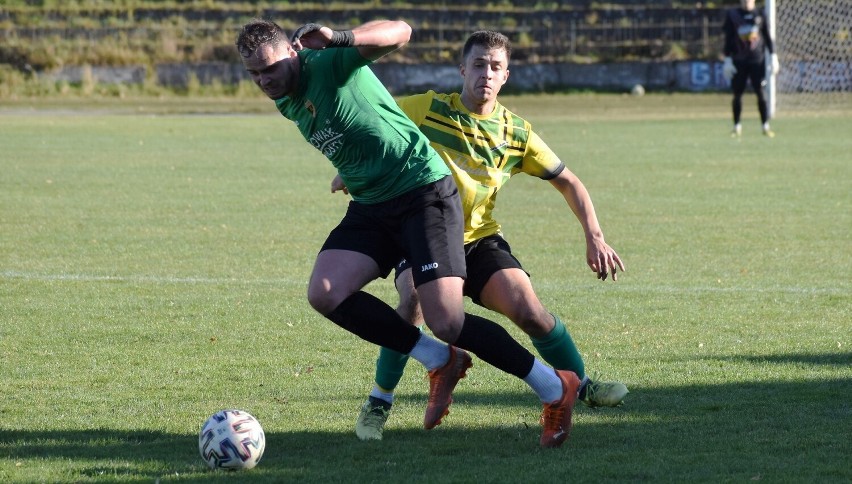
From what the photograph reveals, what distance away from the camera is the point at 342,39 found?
14.4 feet

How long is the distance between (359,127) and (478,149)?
70cm

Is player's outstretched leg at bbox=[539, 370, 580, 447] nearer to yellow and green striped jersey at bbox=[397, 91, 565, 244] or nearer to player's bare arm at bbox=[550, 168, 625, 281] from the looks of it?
player's bare arm at bbox=[550, 168, 625, 281]

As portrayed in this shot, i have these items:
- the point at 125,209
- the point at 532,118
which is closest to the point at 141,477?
Result: the point at 125,209

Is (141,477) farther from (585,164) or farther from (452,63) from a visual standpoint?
(452,63)

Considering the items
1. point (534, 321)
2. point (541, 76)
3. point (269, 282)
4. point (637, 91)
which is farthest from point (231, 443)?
point (541, 76)

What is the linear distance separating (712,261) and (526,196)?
5103 millimetres

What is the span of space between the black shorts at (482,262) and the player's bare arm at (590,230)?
341mm

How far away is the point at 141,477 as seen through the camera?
4332 mm

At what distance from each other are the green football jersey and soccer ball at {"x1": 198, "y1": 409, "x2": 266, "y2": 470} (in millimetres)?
1104

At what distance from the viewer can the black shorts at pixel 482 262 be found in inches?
200

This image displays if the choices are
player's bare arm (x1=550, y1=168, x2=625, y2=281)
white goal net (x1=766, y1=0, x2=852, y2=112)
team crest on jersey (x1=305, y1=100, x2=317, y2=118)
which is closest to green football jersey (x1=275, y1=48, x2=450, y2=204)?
team crest on jersey (x1=305, y1=100, x2=317, y2=118)

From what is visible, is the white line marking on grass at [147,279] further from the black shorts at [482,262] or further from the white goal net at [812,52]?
the white goal net at [812,52]

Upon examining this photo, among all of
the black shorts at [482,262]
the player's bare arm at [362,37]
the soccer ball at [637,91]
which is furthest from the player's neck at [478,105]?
the soccer ball at [637,91]

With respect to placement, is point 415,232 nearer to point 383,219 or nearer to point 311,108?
point 383,219
